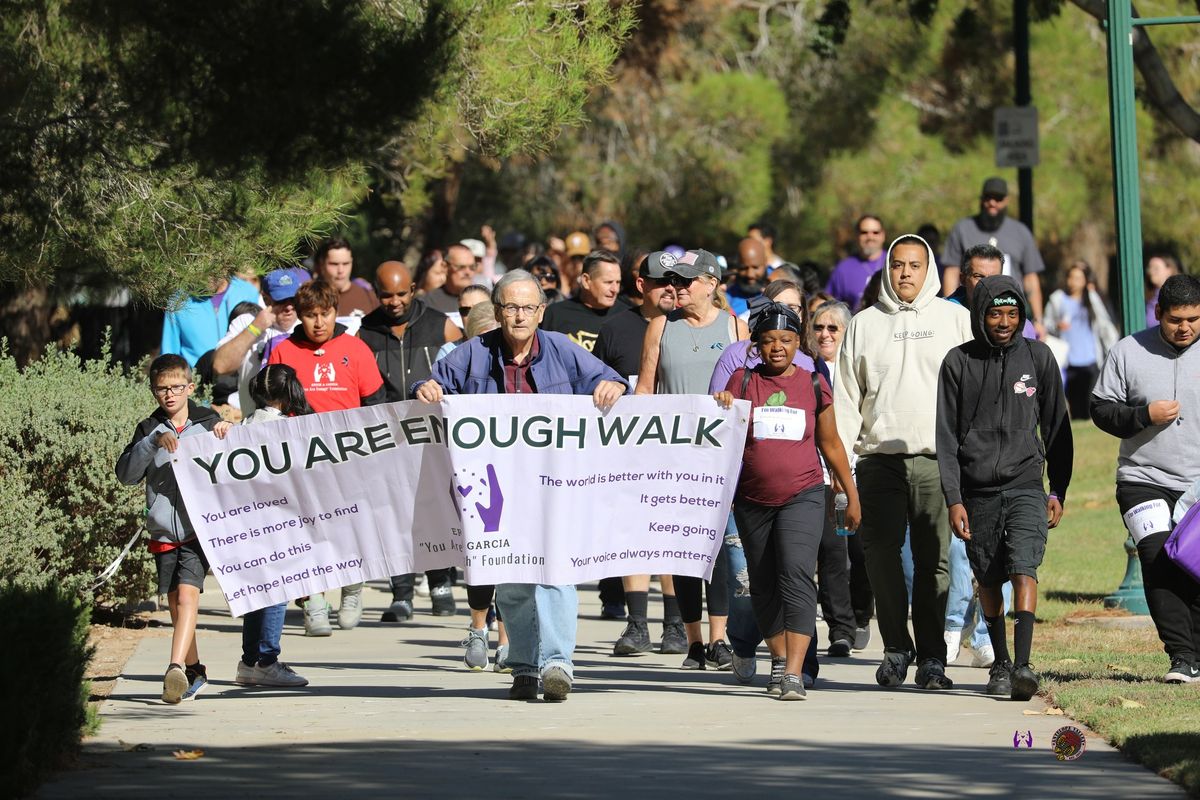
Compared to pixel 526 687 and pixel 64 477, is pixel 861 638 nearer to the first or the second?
pixel 526 687

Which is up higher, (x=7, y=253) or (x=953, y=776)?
(x=7, y=253)

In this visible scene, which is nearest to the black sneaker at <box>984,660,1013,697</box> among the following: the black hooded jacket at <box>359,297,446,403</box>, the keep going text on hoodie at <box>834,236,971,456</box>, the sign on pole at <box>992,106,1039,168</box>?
the keep going text on hoodie at <box>834,236,971,456</box>

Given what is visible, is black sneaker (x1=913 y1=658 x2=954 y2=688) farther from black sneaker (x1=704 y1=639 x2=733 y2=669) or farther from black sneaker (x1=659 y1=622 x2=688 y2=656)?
black sneaker (x1=659 y1=622 x2=688 y2=656)

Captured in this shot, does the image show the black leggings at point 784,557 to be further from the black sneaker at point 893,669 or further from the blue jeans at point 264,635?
the blue jeans at point 264,635

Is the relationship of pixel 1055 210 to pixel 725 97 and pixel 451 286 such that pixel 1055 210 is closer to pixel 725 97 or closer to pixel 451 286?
pixel 725 97

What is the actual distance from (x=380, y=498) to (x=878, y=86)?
1134 inches

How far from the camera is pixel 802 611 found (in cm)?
1000

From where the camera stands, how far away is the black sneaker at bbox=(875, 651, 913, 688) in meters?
10.5

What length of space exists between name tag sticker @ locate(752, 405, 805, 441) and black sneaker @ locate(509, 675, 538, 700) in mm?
1546

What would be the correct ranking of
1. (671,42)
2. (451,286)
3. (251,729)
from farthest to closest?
(671,42) < (451,286) < (251,729)

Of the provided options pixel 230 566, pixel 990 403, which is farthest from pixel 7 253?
pixel 990 403

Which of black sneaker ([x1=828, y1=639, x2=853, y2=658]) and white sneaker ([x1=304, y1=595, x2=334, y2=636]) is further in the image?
white sneaker ([x1=304, y1=595, x2=334, y2=636])

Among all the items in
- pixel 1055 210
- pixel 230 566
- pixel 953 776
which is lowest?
pixel 953 776

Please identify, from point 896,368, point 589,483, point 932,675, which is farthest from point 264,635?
point 896,368
